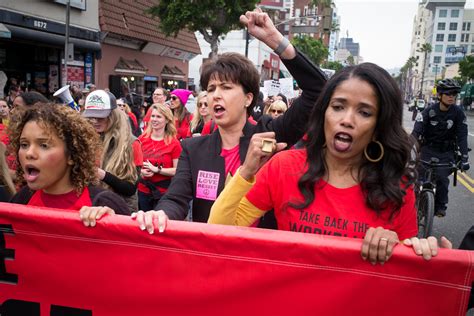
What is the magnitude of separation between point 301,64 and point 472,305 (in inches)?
54.7

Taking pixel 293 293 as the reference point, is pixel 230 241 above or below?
above

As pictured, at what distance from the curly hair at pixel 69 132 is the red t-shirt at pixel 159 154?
2401 mm

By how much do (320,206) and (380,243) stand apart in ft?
1.07

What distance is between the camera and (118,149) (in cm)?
360

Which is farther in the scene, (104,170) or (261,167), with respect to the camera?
(104,170)

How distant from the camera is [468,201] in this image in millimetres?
8094

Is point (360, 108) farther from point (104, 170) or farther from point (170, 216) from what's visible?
point (104, 170)

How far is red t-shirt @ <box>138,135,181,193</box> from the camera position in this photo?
4859mm

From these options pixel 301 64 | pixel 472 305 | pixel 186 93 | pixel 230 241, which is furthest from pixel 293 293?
pixel 186 93

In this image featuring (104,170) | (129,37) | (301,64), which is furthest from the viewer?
(129,37)

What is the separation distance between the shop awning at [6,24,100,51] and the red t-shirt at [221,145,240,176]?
1390cm

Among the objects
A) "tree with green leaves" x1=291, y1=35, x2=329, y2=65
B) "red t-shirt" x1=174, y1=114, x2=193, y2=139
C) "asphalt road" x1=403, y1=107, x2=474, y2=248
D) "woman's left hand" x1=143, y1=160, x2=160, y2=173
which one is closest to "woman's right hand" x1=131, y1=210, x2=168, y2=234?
"woman's left hand" x1=143, y1=160, x2=160, y2=173

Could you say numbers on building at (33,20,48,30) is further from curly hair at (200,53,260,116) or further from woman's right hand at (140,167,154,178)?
curly hair at (200,53,260,116)

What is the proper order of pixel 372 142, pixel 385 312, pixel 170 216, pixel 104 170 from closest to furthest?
pixel 385 312 → pixel 372 142 → pixel 170 216 → pixel 104 170
